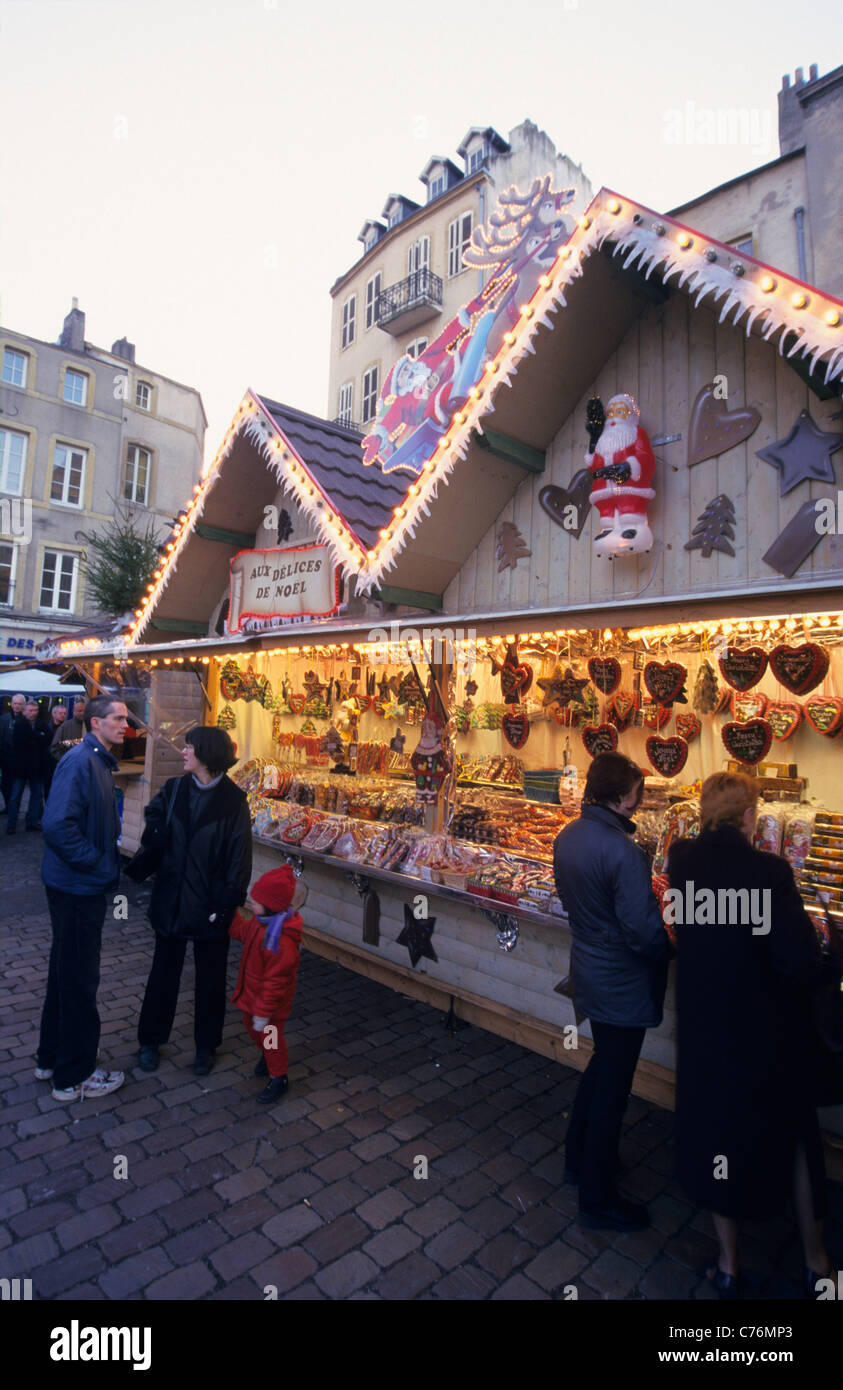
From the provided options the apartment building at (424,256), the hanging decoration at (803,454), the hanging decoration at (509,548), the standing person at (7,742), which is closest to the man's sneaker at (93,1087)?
the hanging decoration at (509,548)

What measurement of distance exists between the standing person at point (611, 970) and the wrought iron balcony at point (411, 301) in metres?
23.4

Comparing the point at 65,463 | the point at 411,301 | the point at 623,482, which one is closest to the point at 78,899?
the point at 623,482

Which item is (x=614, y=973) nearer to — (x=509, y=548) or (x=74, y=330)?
(x=509, y=548)

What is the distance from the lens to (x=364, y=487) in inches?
252

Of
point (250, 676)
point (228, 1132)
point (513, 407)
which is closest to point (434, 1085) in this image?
point (228, 1132)

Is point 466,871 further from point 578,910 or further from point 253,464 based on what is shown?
point 253,464

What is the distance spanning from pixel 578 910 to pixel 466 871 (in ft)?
6.90

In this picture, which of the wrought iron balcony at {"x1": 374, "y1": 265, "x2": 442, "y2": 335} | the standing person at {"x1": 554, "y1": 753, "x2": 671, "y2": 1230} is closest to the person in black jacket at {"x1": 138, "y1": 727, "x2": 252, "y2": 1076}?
the standing person at {"x1": 554, "y1": 753, "x2": 671, "y2": 1230}

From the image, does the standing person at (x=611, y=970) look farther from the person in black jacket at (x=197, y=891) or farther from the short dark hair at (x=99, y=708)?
the short dark hair at (x=99, y=708)

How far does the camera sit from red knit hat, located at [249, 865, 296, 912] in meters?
4.09

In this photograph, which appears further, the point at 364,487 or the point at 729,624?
the point at 364,487

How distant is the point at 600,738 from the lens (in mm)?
6141

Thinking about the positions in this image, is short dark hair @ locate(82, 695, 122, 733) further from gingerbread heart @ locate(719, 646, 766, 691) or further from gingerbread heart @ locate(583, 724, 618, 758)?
gingerbread heart @ locate(719, 646, 766, 691)

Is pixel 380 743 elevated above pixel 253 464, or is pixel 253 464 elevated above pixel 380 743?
pixel 253 464
